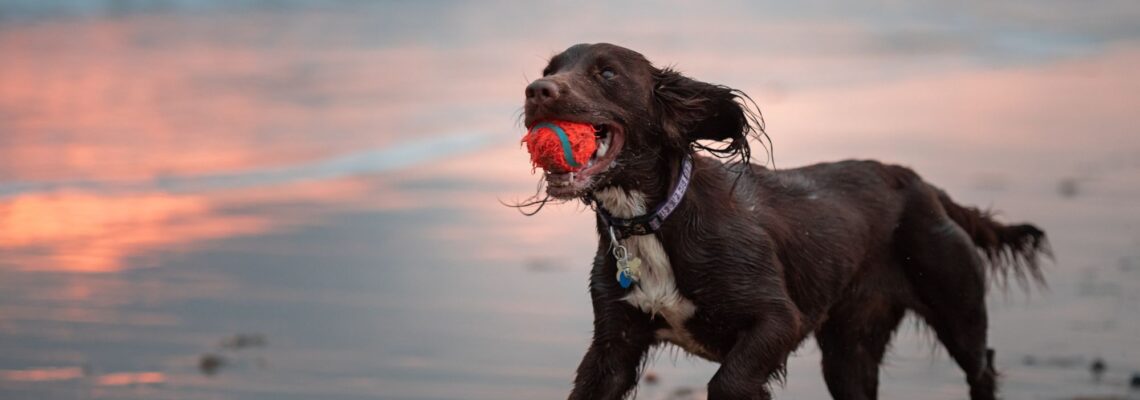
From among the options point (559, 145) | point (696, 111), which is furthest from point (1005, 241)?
point (559, 145)

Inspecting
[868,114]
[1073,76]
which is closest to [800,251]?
[868,114]

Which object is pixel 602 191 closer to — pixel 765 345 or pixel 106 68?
pixel 765 345

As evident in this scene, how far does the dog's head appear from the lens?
5.65 m

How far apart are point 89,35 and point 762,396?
47.6 feet

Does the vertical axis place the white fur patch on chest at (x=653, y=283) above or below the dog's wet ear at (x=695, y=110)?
A: below

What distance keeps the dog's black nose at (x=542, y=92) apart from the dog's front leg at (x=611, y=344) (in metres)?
0.75

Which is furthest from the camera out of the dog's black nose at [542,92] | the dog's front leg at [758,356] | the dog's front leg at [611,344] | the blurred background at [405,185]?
the blurred background at [405,185]

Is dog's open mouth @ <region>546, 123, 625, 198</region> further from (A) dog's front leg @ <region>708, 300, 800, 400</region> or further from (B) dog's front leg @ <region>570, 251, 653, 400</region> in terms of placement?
(A) dog's front leg @ <region>708, 300, 800, 400</region>

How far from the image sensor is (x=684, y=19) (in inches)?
873

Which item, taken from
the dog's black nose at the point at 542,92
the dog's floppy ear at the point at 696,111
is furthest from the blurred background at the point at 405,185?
the dog's black nose at the point at 542,92

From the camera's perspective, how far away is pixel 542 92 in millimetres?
5574

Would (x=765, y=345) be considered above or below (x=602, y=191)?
below

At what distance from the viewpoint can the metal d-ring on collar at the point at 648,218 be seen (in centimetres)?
599

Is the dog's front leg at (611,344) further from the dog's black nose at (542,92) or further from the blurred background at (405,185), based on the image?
the blurred background at (405,185)
